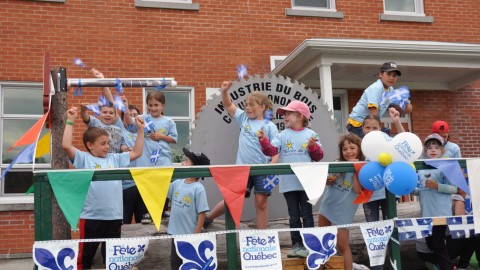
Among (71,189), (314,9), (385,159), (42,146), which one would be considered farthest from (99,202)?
(314,9)

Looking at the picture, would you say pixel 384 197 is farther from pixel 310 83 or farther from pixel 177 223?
pixel 310 83

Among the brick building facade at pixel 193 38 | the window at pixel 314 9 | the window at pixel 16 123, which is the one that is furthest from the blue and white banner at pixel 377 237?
the window at pixel 314 9

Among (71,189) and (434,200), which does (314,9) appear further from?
(71,189)

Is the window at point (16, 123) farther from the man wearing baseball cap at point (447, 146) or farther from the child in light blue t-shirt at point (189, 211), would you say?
the man wearing baseball cap at point (447, 146)

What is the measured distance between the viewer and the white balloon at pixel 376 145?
417 cm

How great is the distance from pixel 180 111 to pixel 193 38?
129cm

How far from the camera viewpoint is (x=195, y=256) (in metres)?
3.71

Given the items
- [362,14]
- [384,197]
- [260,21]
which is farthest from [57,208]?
[362,14]

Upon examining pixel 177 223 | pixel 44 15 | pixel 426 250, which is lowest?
pixel 426 250

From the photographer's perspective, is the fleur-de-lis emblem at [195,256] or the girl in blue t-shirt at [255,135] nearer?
the fleur-de-lis emblem at [195,256]

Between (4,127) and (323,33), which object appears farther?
(323,33)

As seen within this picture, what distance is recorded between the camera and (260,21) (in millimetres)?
9508

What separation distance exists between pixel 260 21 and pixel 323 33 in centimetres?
121

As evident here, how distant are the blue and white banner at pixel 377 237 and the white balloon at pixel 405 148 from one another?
1.69ft
